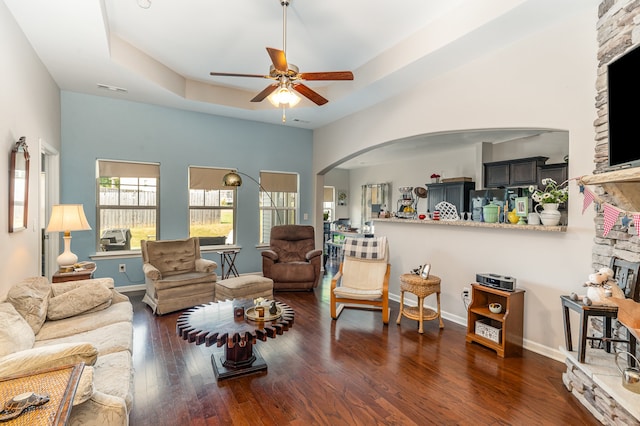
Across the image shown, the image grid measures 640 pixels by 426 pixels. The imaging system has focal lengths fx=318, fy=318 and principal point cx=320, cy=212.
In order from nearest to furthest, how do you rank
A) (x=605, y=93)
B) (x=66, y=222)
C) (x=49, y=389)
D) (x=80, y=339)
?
(x=49, y=389)
(x=80, y=339)
(x=605, y=93)
(x=66, y=222)

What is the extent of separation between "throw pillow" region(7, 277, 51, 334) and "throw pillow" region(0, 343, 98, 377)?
95 cm

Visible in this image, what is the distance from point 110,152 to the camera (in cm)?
502

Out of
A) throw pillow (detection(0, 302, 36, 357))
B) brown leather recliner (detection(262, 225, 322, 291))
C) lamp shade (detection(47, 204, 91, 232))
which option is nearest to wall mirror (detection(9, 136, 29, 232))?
lamp shade (detection(47, 204, 91, 232))

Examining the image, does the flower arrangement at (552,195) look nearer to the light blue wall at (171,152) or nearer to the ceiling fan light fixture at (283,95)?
the ceiling fan light fixture at (283,95)

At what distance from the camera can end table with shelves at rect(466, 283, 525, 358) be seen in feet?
9.89

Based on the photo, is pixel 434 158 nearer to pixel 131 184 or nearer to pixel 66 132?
pixel 131 184

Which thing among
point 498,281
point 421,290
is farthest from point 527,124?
point 421,290

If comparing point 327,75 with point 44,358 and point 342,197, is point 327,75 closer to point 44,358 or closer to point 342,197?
point 44,358

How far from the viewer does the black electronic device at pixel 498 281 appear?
10.1 feet

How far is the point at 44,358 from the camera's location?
62.9 inches

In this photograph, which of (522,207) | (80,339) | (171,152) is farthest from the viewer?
(171,152)

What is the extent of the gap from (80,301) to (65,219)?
3.87 ft

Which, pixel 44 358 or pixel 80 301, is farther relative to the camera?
pixel 80 301

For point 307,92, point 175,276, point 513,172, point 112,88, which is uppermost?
point 112,88
